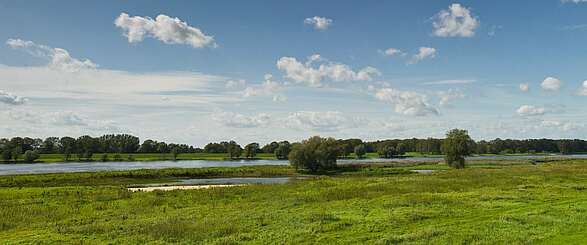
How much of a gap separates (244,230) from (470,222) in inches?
450

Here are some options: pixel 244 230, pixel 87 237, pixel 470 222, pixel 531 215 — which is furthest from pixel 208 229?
pixel 531 215

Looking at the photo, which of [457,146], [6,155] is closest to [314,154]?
[457,146]

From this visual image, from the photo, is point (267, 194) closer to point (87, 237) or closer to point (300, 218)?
point (300, 218)

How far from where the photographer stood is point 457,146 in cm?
9700

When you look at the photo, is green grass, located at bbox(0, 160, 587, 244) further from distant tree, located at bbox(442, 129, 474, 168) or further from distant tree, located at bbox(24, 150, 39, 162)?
distant tree, located at bbox(24, 150, 39, 162)

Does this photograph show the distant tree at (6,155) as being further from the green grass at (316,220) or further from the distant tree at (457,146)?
the distant tree at (457,146)

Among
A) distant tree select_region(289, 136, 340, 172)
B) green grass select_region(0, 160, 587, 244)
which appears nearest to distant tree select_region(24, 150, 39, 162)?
distant tree select_region(289, 136, 340, 172)

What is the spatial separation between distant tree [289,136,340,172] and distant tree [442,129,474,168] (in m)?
26.4

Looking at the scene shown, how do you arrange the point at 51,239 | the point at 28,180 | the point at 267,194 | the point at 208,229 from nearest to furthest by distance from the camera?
1. the point at 51,239
2. the point at 208,229
3. the point at 267,194
4. the point at 28,180

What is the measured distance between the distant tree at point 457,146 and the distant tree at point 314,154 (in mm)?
26363

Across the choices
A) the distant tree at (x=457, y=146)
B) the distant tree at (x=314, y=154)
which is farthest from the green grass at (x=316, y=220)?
the distant tree at (x=314, y=154)

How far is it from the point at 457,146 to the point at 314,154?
3221 centimetres

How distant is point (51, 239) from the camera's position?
2030 cm

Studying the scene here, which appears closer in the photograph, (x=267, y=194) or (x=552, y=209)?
(x=552, y=209)
